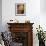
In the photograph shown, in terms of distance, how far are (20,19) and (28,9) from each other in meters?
0.53

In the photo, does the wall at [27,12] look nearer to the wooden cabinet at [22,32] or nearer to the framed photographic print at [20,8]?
the framed photographic print at [20,8]

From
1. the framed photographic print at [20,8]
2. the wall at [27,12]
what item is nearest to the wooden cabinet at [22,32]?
the wall at [27,12]

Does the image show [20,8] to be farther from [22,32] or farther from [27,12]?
[22,32]

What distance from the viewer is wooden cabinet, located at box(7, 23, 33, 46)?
18.9 feet

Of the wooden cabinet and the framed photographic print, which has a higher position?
the framed photographic print

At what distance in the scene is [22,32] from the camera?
586 cm

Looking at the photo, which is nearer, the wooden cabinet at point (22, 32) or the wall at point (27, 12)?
the wooden cabinet at point (22, 32)

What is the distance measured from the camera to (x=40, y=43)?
590 centimetres

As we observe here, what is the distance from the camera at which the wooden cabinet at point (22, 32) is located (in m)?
5.76

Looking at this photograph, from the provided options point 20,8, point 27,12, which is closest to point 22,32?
point 27,12

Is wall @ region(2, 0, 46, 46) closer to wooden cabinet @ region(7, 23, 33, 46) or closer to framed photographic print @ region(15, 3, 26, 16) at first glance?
framed photographic print @ region(15, 3, 26, 16)

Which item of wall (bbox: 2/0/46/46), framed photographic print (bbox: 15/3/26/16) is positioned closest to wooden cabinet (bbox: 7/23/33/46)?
wall (bbox: 2/0/46/46)

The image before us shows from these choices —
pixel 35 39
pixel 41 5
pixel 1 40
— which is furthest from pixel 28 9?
pixel 1 40

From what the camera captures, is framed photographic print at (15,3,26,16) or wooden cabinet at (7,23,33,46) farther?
framed photographic print at (15,3,26,16)
